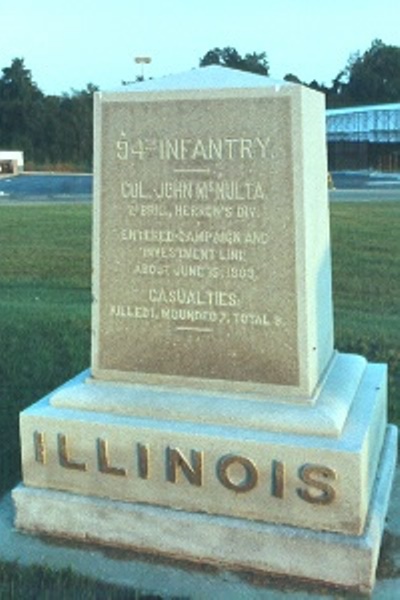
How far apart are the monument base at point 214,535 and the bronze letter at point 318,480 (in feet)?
0.46

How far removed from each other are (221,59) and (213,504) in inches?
3309

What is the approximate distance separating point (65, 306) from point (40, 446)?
5.18m

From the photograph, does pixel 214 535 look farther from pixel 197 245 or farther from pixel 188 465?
pixel 197 245

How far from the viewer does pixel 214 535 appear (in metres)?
3.61

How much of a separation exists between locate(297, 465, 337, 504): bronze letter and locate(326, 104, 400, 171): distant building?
5222 cm

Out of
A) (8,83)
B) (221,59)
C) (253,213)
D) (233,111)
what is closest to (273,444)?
(253,213)

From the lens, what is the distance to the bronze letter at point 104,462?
3.77 m

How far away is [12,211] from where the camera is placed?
23.6 metres

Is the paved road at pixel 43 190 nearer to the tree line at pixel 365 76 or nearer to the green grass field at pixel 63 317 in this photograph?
the green grass field at pixel 63 317

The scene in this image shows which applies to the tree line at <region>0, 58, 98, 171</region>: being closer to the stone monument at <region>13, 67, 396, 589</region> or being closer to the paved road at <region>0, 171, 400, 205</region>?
the paved road at <region>0, 171, 400, 205</region>

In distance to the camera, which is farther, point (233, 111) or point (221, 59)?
point (221, 59)

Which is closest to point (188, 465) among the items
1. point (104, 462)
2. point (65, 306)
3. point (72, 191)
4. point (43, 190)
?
→ point (104, 462)

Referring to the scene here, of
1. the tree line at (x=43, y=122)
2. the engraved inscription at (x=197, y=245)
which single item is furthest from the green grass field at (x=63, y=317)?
the tree line at (x=43, y=122)

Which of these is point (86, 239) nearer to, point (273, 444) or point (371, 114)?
point (273, 444)
